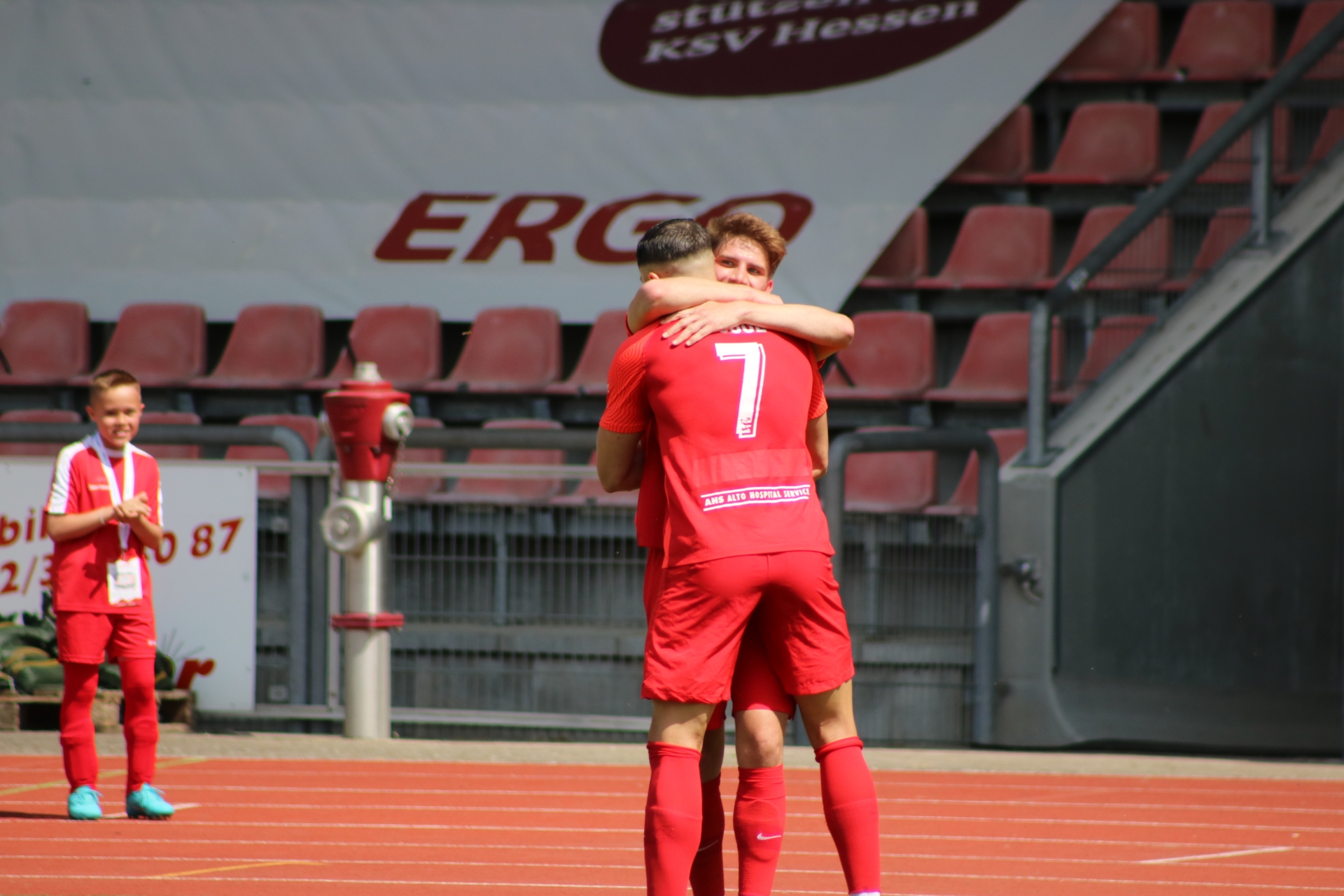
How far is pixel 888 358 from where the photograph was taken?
11883 millimetres

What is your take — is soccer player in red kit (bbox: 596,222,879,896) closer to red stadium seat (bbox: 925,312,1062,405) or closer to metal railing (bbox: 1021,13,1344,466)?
metal railing (bbox: 1021,13,1344,466)

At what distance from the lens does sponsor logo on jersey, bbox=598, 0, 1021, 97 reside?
12.7 meters

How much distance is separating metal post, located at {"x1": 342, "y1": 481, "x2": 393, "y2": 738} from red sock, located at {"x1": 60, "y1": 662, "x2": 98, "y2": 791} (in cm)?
232

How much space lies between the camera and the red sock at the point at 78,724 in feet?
17.8

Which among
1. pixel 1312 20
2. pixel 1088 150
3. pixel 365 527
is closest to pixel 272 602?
pixel 365 527

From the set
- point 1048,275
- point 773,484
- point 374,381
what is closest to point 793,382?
point 773,484

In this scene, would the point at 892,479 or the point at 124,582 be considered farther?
the point at 892,479

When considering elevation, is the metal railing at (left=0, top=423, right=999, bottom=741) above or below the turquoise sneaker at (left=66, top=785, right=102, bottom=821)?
above

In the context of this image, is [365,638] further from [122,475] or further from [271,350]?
[271,350]

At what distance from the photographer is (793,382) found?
3305mm

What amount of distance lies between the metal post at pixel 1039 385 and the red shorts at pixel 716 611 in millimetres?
5938

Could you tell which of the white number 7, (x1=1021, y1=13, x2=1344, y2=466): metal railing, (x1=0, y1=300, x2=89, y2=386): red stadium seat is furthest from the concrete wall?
(x1=0, y1=300, x2=89, y2=386): red stadium seat

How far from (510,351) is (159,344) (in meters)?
2.91

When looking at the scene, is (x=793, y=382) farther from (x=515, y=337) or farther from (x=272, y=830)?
(x=515, y=337)
